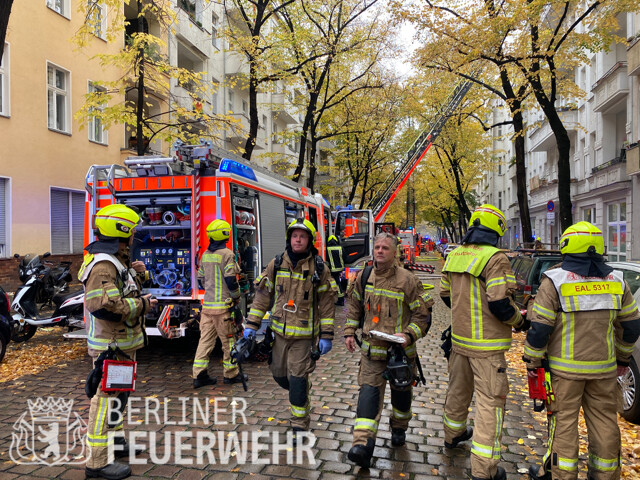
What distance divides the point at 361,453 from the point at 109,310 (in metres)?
2.11

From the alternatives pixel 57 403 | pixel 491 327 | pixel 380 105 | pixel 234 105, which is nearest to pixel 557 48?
pixel 491 327

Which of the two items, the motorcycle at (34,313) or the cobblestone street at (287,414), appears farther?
the motorcycle at (34,313)

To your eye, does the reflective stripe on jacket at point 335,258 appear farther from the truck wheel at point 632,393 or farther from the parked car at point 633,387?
the truck wheel at point 632,393

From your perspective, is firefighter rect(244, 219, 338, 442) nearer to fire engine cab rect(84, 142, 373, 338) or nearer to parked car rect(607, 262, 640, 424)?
fire engine cab rect(84, 142, 373, 338)

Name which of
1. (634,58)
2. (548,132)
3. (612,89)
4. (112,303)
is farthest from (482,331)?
(548,132)

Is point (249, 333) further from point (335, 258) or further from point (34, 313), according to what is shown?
point (335, 258)

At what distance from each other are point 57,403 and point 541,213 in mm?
31735

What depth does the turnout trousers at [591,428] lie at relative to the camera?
3.04m

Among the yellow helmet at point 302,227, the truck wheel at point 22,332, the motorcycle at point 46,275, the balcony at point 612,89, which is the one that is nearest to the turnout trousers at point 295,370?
the yellow helmet at point 302,227

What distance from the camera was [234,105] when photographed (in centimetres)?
2534

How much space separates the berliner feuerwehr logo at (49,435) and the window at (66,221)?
1008 centimetres

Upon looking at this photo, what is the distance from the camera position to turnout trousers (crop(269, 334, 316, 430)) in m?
3.97

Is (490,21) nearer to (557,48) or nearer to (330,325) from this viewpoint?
(557,48)

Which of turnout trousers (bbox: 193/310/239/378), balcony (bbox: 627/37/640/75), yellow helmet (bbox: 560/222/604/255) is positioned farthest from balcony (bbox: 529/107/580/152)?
yellow helmet (bbox: 560/222/604/255)
